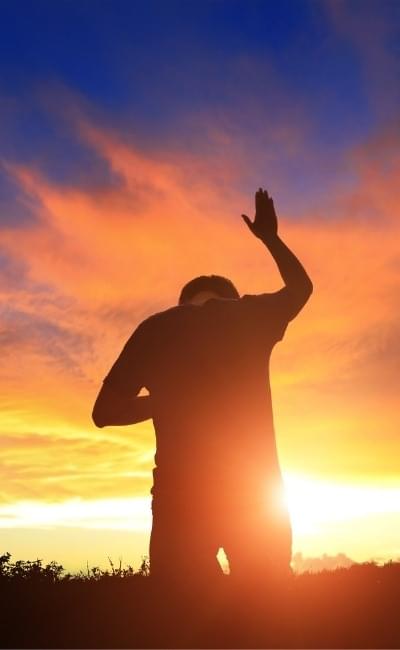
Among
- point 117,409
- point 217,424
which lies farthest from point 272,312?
point 117,409

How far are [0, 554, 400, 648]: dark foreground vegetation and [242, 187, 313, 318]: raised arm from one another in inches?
93.1

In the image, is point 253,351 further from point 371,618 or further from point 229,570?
point 371,618

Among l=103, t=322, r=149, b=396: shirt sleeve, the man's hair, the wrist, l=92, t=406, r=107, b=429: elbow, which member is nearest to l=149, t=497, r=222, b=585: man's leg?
l=92, t=406, r=107, b=429: elbow

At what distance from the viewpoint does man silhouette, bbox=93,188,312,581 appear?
18.9ft

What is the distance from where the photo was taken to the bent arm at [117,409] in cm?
627

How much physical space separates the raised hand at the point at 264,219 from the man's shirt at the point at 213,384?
1.72 feet

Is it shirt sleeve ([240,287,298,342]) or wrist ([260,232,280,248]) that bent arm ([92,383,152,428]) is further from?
wrist ([260,232,280,248])

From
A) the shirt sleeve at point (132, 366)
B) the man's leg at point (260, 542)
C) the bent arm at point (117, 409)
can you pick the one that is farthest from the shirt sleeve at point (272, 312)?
the man's leg at point (260, 542)

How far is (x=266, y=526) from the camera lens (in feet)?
18.8

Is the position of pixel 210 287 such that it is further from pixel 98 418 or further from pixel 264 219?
pixel 98 418

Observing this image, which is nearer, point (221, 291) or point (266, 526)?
point (266, 526)

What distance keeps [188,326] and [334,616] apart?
3.00m

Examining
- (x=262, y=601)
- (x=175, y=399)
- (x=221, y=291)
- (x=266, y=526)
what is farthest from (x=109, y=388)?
(x=262, y=601)

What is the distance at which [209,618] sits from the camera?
6008 mm
